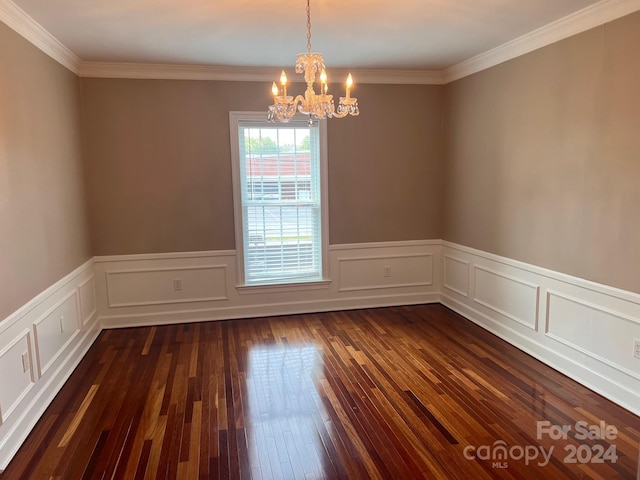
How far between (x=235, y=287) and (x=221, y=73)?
2.18 meters

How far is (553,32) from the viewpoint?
3385 millimetres

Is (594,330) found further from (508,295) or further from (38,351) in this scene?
(38,351)

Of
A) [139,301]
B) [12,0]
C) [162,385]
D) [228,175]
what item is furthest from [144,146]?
[162,385]

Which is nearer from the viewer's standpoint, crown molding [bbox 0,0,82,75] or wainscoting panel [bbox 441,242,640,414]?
crown molding [bbox 0,0,82,75]

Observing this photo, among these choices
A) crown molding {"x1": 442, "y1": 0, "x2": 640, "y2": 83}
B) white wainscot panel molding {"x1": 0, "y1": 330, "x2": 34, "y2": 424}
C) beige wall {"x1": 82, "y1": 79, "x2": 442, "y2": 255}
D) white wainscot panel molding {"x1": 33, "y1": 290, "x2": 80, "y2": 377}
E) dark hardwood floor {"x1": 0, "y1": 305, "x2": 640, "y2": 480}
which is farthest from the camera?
beige wall {"x1": 82, "y1": 79, "x2": 442, "y2": 255}

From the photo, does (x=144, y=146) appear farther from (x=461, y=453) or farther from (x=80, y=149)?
(x=461, y=453)

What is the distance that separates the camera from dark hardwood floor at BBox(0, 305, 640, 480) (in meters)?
2.42

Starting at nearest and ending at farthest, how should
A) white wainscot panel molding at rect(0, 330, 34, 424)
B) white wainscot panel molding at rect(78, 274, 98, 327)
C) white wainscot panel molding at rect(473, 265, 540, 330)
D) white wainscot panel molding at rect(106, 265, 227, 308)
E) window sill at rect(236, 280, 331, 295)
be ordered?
white wainscot panel molding at rect(0, 330, 34, 424), white wainscot panel molding at rect(473, 265, 540, 330), white wainscot panel molding at rect(78, 274, 98, 327), white wainscot panel molding at rect(106, 265, 227, 308), window sill at rect(236, 280, 331, 295)

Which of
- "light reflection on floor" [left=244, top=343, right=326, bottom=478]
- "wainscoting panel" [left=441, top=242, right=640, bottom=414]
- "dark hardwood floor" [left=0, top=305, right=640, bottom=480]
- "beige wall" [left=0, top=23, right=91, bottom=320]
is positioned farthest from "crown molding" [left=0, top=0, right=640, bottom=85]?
A: "light reflection on floor" [left=244, top=343, right=326, bottom=478]

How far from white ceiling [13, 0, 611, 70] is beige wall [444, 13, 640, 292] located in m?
0.32

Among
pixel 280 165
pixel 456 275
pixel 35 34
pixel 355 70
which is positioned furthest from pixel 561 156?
pixel 35 34

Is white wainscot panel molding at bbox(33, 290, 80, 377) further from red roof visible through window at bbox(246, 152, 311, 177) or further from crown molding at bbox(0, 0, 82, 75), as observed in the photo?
red roof visible through window at bbox(246, 152, 311, 177)

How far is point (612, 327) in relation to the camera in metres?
3.04

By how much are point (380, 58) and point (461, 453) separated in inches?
134
